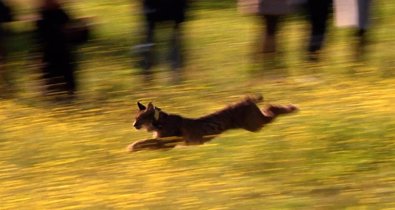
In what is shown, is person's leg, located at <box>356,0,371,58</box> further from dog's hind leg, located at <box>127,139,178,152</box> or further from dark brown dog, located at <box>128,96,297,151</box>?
dog's hind leg, located at <box>127,139,178,152</box>

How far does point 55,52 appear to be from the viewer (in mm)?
7000

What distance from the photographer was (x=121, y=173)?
5.29m

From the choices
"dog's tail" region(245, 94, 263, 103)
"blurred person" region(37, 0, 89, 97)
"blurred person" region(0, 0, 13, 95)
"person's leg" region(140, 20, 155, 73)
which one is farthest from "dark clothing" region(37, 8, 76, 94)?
"dog's tail" region(245, 94, 263, 103)

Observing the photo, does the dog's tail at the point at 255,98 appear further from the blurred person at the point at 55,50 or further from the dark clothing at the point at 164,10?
the blurred person at the point at 55,50

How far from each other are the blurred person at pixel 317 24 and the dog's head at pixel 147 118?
186 centimetres

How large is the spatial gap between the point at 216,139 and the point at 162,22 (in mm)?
1809

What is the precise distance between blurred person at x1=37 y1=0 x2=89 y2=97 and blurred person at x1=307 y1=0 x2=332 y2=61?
66.3 inches

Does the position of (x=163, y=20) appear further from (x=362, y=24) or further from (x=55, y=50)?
(x=362, y=24)

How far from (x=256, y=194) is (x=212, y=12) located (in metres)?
5.18

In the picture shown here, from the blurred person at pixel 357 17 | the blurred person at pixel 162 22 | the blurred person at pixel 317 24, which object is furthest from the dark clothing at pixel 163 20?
the blurred person at pixel 357 17

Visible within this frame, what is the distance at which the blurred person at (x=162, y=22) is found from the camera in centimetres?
717

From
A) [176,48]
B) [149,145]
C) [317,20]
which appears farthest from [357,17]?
[149,145]

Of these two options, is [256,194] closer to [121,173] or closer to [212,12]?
[121,173]

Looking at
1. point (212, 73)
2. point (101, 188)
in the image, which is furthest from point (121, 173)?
point (212, 73)
